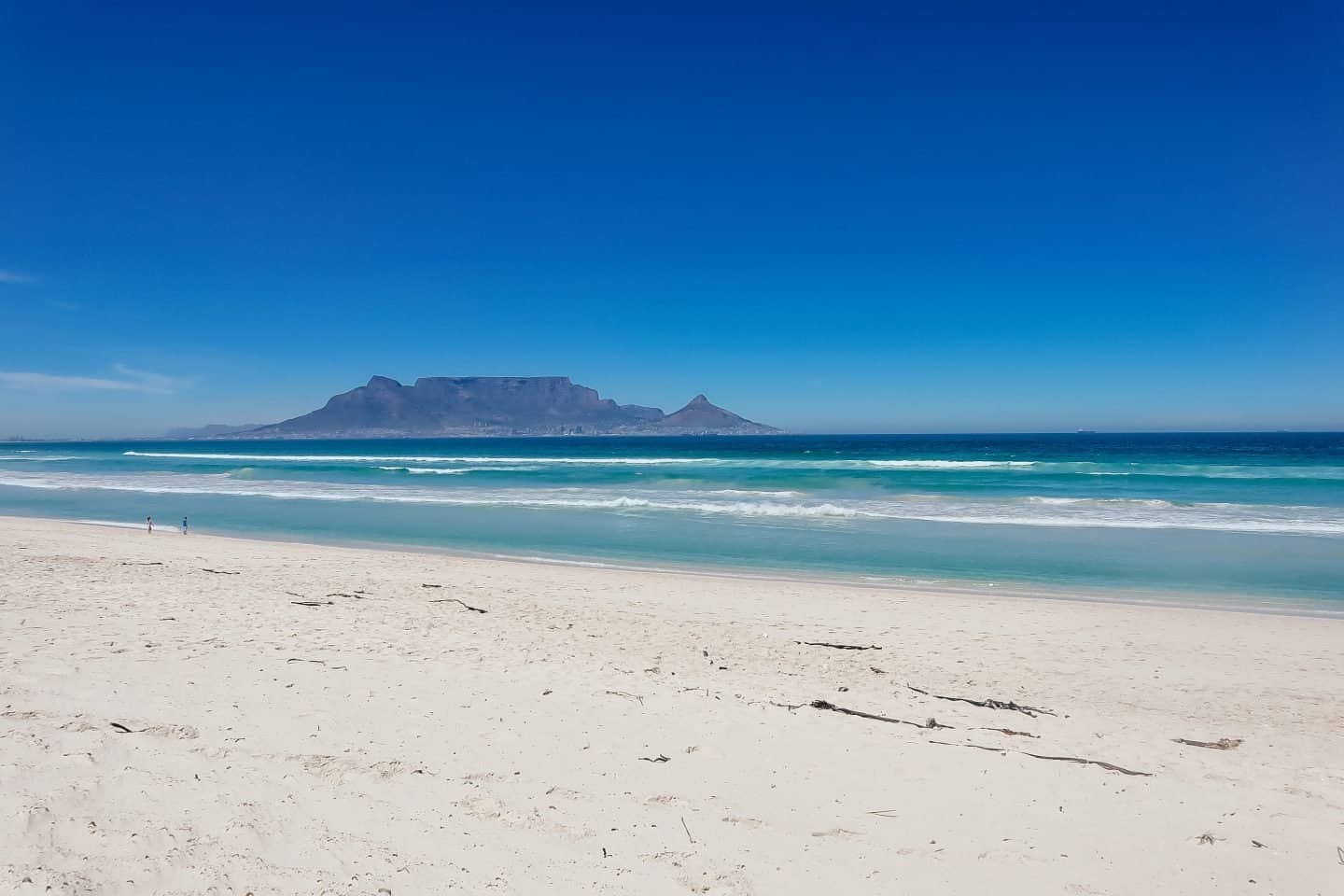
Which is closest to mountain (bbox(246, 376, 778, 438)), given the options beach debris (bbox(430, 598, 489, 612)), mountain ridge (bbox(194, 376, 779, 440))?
mountain ridge (bbox(194, 376, 779, 440))

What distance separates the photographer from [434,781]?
349 cm

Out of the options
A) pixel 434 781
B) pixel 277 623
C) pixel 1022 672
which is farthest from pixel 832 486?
pixel 434 781

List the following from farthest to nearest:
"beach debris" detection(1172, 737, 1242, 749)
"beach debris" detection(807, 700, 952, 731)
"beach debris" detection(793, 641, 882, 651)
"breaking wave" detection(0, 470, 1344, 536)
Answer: "breaking wave" detection(0, 470, 1344, 536)
"beach debris" detection(793, 641, 882, 651)
"beach debris" detection(807, 700, 952, 731)
"beach debris" detection(1172, 737, 1242, 749)

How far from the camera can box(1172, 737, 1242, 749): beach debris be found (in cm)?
436

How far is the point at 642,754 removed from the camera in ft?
12.8

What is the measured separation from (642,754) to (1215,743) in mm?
3732

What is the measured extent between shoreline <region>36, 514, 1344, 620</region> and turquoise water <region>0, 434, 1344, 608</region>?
20 cm

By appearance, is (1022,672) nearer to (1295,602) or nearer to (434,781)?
(434,781)

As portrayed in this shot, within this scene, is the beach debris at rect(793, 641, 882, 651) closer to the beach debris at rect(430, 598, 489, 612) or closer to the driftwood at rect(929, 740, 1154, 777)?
the driftwood at rect(929, 740, 1154, 777)

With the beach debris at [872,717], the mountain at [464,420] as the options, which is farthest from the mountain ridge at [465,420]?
the beach debris at [872,717]

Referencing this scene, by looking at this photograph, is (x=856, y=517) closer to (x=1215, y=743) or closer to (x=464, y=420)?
(x=1215, y=743)

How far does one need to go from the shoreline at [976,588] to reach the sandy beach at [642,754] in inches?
58.0

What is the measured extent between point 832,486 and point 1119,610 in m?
17.4

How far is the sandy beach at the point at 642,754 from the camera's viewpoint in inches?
113
